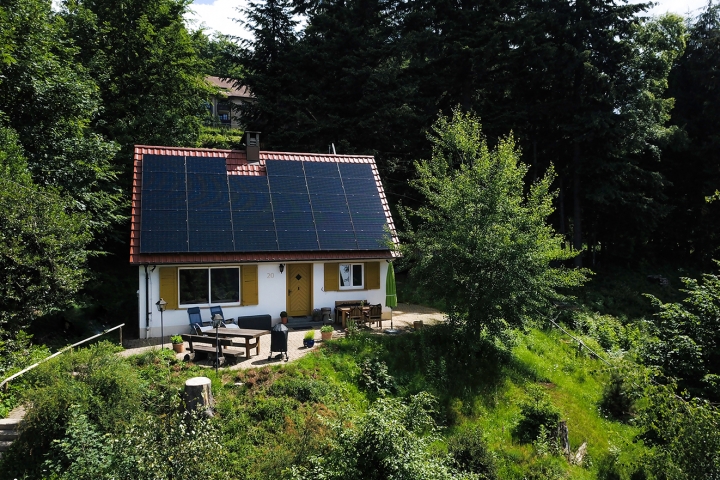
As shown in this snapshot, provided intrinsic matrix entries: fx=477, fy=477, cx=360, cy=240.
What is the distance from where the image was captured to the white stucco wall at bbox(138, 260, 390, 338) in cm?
1523

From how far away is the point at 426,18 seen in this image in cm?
2795

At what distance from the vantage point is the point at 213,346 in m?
13.3

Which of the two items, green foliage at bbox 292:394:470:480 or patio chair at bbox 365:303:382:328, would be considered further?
patio chair at bbox 365:303:382:328

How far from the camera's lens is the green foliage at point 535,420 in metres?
12.4

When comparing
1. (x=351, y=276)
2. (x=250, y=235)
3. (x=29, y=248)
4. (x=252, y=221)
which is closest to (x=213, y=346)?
(x=250, y=235)

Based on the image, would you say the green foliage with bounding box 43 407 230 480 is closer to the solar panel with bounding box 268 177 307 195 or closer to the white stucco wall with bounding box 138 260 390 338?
the white stucco wall with bounding box 138 260 390 338

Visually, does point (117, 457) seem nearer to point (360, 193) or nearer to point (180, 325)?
point (180, 325)

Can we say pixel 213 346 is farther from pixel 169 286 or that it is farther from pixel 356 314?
pixel 356 314

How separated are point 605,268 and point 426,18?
20136mm

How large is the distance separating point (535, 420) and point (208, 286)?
427 inches

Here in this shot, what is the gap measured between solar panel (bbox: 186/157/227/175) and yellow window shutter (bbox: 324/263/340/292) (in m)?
5.35

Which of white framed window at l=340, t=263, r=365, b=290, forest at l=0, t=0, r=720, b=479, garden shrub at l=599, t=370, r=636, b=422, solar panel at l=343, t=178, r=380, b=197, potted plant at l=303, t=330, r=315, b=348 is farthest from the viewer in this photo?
solar panel at l=343, t=178, r=380, b=197

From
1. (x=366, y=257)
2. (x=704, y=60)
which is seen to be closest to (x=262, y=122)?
(x=366, y=257)

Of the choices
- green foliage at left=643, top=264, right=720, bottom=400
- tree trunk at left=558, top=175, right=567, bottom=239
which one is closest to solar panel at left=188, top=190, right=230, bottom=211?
green foliage at left=643, top=264, right=720, bottom=400
